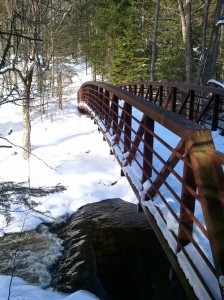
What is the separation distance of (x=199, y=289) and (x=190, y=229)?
23.6 inches

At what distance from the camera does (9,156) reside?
14.2m

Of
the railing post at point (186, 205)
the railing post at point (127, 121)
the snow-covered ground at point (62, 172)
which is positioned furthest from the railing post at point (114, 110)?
the railing post at point (186, 205)

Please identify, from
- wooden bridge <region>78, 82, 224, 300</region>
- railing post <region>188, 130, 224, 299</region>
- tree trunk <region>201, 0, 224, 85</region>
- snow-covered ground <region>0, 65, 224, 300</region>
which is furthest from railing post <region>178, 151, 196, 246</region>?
tree trunk <region>201, 0, 224, 85</region>

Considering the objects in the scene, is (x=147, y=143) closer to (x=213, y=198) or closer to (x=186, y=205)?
(x=186, y=205)

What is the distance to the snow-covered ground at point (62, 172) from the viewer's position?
5556 millimetres

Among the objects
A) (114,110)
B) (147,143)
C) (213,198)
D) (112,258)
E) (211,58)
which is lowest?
(112,258)

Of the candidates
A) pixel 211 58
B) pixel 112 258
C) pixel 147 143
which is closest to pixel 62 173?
pixel 112 258

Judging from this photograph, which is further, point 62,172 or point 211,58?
point 211,58

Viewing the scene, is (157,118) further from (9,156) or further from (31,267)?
(9,156)

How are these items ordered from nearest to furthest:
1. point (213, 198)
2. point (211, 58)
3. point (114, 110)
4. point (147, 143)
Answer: point (213, 198), point (147, 143), point (114, 110), point (211, 58)

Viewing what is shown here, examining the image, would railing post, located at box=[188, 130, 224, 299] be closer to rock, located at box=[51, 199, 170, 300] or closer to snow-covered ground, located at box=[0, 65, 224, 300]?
snow-covered ground, located at box=[0, 65, 224, 300]

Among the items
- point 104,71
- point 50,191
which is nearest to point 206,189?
point 50,191

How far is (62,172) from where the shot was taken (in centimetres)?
1090

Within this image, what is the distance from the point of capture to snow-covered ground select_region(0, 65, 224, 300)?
219 inches
